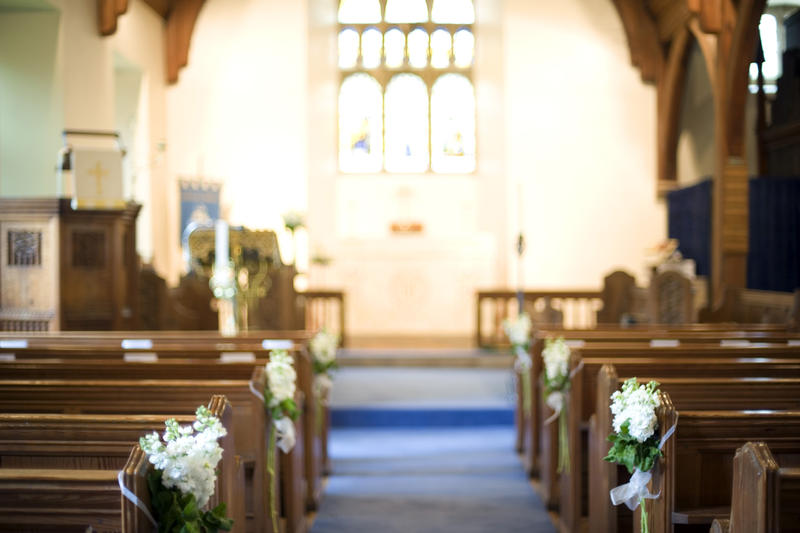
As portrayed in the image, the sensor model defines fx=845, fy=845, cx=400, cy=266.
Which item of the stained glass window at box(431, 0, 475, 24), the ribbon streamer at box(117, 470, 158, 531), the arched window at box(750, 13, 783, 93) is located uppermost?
the stained glass window at box(431, 0, 475, 24)

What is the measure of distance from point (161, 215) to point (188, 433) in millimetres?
8734

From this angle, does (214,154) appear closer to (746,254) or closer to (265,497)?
(746,254)

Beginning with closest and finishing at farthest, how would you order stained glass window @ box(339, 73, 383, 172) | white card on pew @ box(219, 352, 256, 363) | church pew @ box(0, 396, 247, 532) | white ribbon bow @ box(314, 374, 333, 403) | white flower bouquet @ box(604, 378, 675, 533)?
church pew @ box(0, 396, 247, 532)
white flower bouquet @ box(604, 378, 675, 533)
white card on pew @ box(219, 352, 256, 363)
white ribbon bow @ box(314, 374, 333, 403)
stained glass window @ box(339, 73, 383, 172)

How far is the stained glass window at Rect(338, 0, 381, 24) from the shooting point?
38.0 feet

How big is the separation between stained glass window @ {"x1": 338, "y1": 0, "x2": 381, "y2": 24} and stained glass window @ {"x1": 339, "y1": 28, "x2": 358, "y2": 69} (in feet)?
0.47

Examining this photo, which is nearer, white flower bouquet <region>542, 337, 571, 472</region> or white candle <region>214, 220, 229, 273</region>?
white flower bouquet <region>542, 337, 571, 472</region>

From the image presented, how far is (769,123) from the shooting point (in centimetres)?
973

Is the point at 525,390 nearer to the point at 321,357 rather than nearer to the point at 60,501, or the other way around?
the point at 321,357

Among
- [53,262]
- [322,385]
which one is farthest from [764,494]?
[53,262]

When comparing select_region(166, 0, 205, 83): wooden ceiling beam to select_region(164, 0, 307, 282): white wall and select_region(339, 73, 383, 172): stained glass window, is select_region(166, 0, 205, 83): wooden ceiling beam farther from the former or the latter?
select_region(339, 73, 383, 172): stained glass window

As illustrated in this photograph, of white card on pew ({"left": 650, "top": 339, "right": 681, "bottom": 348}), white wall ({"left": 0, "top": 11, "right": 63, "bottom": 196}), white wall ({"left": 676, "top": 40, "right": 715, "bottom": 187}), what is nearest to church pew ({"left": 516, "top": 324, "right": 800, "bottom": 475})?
white card on pew ({"left": 650, "top": 339, "right": 681, "bottom": 348})

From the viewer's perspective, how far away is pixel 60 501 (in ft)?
6.28

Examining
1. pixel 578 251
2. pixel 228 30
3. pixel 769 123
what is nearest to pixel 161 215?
pixel 228 30

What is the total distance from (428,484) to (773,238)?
592 centimetres
